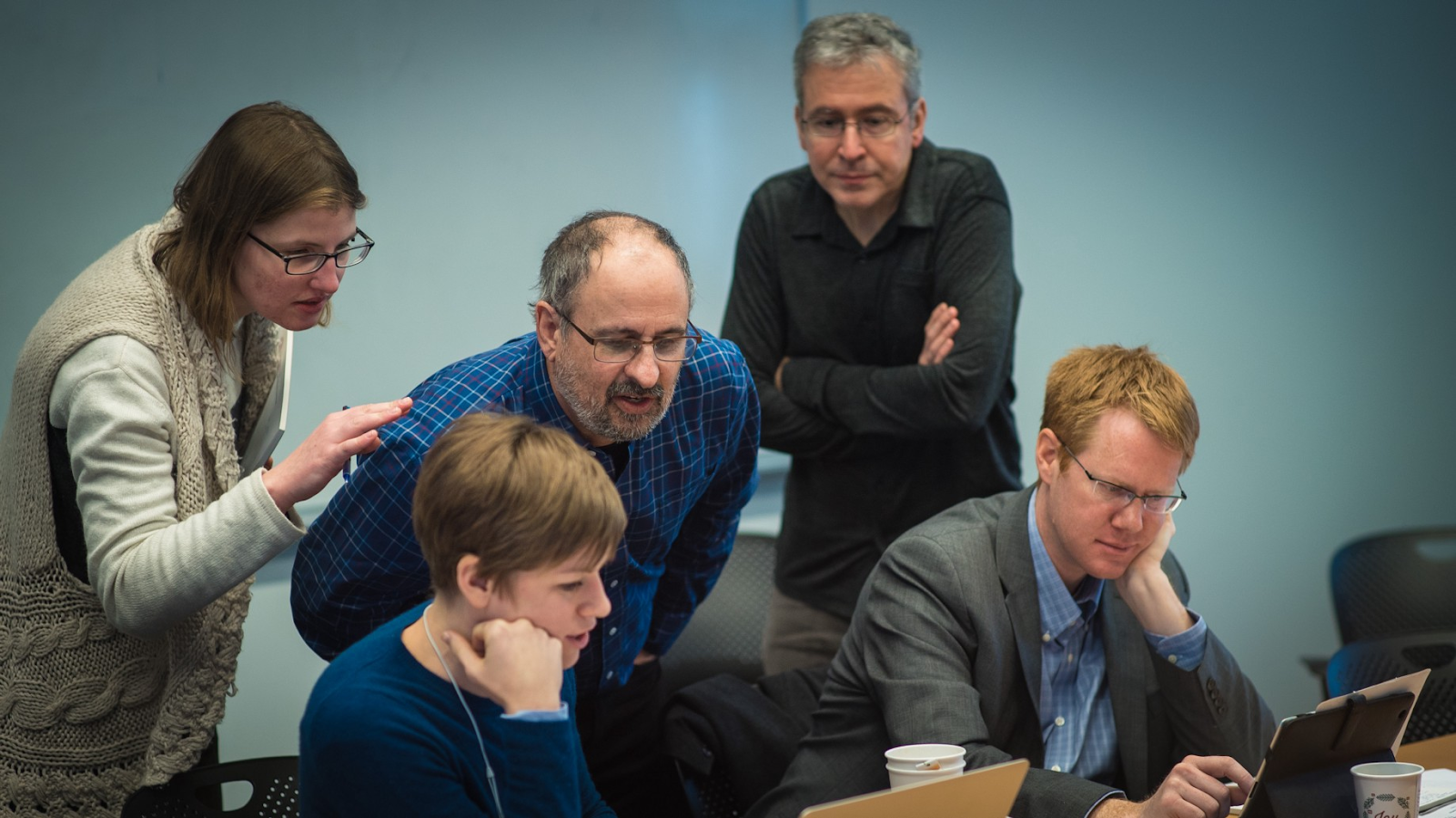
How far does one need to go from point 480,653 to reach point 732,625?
4.59ft

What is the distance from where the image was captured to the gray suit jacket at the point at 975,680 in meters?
2.04

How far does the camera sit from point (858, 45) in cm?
279

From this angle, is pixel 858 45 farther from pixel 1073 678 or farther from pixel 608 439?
pixel 1073 678

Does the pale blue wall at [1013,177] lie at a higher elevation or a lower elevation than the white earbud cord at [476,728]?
higher

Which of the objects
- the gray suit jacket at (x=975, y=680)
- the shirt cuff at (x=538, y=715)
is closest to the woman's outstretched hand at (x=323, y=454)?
the shirt cuff at (x=538, y=715)

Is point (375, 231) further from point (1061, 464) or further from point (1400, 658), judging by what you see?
point (1400, 658)

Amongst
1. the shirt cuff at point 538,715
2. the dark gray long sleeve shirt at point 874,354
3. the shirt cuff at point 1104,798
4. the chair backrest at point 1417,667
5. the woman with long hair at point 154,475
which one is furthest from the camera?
the dark gray long sleeve shirt at point 874,354

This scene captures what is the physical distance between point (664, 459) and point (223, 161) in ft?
2.86

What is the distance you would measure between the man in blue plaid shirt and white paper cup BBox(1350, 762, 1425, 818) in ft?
3.73

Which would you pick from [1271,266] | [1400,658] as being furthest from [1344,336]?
[1400,658]

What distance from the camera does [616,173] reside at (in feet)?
12.5

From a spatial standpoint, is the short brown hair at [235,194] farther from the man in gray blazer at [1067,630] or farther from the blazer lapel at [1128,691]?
the blazer lapel at [1128,691]

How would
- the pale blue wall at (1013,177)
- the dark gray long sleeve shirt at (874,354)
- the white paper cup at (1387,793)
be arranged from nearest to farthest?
1. the white paper cup at (1387,793)
2. the dark gray long sleeve shirt at (874,354)
3. the pale blue wall at (1013,177)

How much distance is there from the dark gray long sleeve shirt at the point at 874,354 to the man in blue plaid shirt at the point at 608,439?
0.36 metres
